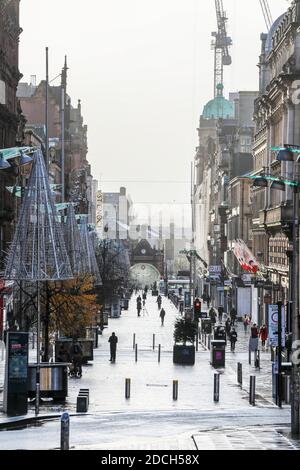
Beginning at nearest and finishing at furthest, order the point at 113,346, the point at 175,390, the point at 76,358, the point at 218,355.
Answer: the point at 175,390
the point at 76,358
the point at 218,355
the point at 113,346

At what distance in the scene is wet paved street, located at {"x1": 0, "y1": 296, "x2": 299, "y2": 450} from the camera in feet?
89.0

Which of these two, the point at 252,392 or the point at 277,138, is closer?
the point at 252,392

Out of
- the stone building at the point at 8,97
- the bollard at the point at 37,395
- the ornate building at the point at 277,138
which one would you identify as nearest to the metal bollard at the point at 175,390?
the bollard at the point at 37,395

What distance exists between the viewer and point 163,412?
1362 inches

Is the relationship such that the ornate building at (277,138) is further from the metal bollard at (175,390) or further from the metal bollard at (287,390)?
the metal bollard at (175,390)

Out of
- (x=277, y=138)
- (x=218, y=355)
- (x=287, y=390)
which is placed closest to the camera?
(x=287, y=390)

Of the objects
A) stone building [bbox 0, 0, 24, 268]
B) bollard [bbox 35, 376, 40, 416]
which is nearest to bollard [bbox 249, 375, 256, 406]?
bollard [bbox 35, 376, 40, 416]

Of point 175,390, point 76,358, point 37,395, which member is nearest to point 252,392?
point 175,390

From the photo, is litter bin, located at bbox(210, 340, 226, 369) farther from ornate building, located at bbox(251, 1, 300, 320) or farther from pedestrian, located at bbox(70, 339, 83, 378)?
ornate building, located at bbox(251, 1, 300, 320)

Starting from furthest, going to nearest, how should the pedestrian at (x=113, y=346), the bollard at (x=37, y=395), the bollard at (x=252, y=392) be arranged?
the pedestrian at (x=113, y=346) < the bollard at (x=252, y=392) < the bollard at (x=37, y=395)

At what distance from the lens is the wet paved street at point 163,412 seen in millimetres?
27141

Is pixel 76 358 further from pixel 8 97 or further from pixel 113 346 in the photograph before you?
pixel 8 97

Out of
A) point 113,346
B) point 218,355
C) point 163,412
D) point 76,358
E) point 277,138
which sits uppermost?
point 277,138

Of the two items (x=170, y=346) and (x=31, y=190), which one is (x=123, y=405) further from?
(x=170, y=346)
